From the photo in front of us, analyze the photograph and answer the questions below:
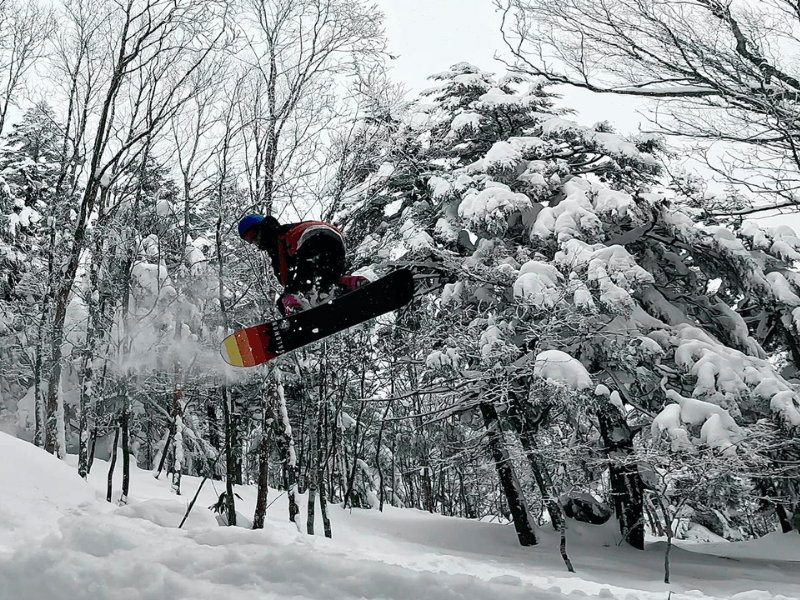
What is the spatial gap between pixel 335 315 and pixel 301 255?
651mm

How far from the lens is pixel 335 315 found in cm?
554

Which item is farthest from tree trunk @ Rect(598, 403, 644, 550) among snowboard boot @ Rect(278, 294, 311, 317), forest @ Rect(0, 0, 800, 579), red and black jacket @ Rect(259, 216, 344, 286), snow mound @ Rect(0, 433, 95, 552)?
snow mound @ Rect(0, 433, 95, 552)

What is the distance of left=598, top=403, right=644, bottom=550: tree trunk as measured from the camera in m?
9.01

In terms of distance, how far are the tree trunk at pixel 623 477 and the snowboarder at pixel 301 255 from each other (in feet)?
15.9

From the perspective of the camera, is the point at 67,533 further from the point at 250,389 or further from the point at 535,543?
the point at 250,389

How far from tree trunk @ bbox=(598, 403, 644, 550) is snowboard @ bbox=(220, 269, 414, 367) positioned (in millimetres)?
4360

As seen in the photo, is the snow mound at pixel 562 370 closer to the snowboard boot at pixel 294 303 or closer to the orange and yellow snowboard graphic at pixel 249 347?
the snowboard boot at pixel 294 303

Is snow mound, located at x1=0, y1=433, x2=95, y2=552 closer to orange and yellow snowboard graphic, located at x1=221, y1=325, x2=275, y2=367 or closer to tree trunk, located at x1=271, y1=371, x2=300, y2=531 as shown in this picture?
orange and yellow snowboard graphic, located at x1=221, y1=325, x2=275, y2=367

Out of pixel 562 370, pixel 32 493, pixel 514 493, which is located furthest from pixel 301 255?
pixel 514 493

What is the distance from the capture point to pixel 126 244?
32.2ft

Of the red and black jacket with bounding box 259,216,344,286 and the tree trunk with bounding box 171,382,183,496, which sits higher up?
the red and black jacket with bounding box 259,216,344,286

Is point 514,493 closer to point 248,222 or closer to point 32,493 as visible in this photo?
point 248,222

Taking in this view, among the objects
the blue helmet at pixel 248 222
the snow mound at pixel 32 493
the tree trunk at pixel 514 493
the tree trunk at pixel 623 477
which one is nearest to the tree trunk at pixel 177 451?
the tree trunk at pixel 514 493

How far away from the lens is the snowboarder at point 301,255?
17.0ft
